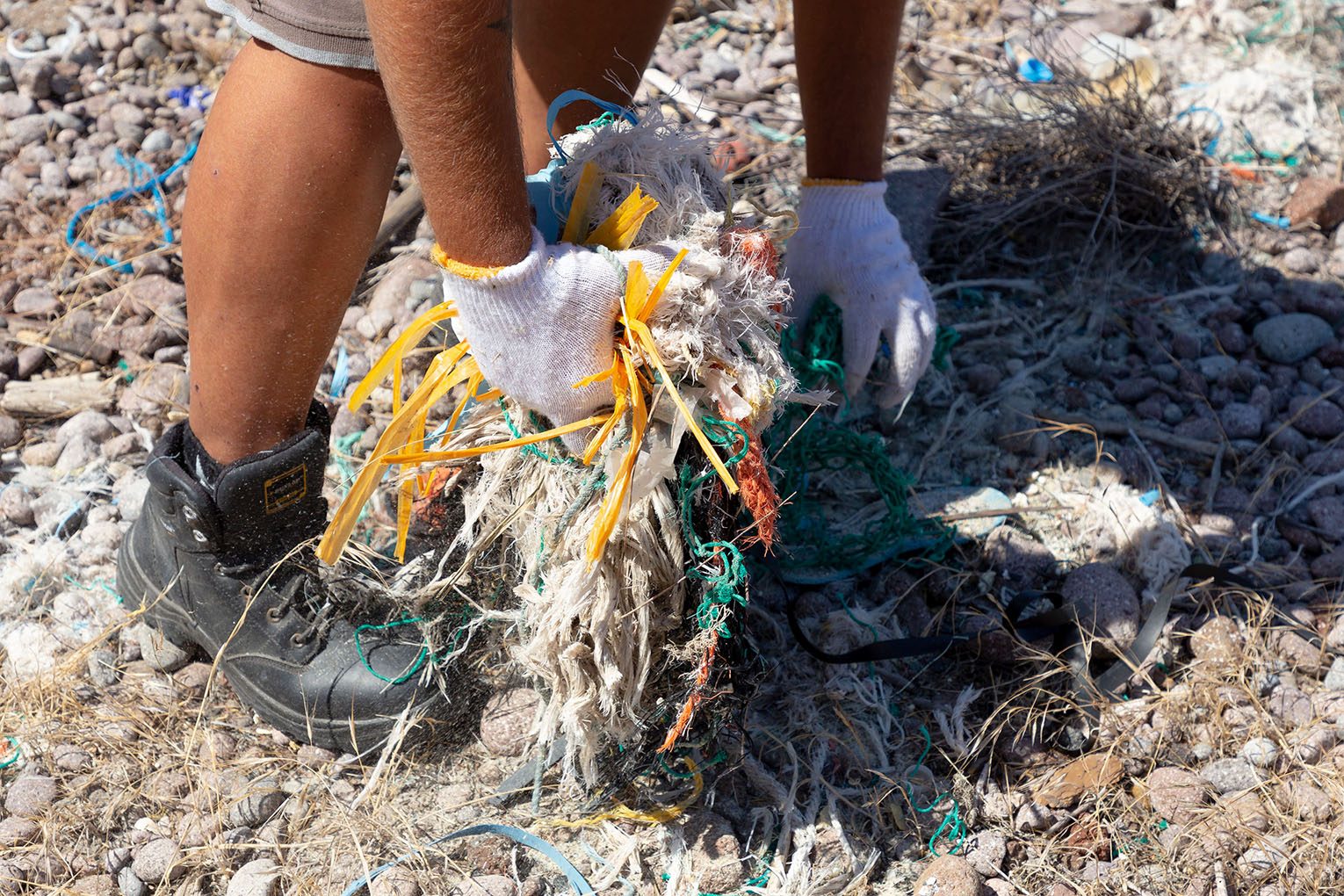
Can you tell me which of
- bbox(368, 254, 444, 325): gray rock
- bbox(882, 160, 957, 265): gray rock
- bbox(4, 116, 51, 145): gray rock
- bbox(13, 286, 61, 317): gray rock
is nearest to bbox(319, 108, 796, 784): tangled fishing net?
bbox(368, 254, 444, 325): gray rock

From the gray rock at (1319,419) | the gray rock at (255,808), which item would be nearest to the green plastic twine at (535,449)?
the gray rock at (255,808)

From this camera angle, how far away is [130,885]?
143 cm

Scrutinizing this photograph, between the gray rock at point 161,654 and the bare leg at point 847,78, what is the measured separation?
4.29 ft

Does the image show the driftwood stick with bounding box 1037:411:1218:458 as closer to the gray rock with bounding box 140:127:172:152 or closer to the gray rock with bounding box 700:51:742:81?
the gray rock with bounding box 700:51:742:81

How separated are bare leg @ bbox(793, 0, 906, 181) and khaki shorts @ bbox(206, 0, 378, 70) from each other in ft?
2.62

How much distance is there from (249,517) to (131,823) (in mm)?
459

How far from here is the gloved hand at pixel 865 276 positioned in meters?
1.81

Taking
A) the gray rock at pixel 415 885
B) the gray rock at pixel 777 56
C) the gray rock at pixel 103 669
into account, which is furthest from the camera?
the gray rock at pixel 777 56

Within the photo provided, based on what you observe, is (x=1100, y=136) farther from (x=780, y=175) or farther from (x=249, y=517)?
(x=249, y=517)

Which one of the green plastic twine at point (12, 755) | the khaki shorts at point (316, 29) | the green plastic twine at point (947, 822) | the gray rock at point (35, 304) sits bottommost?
the green plastic twine at point (947, 822)

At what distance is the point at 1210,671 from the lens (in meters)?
1.71

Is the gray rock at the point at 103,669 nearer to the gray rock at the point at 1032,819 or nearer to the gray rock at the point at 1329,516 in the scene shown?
the gray rock at the point at 1032,819

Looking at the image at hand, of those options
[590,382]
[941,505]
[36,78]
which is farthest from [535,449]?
[36,78]

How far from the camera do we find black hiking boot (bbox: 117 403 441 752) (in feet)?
5.01
